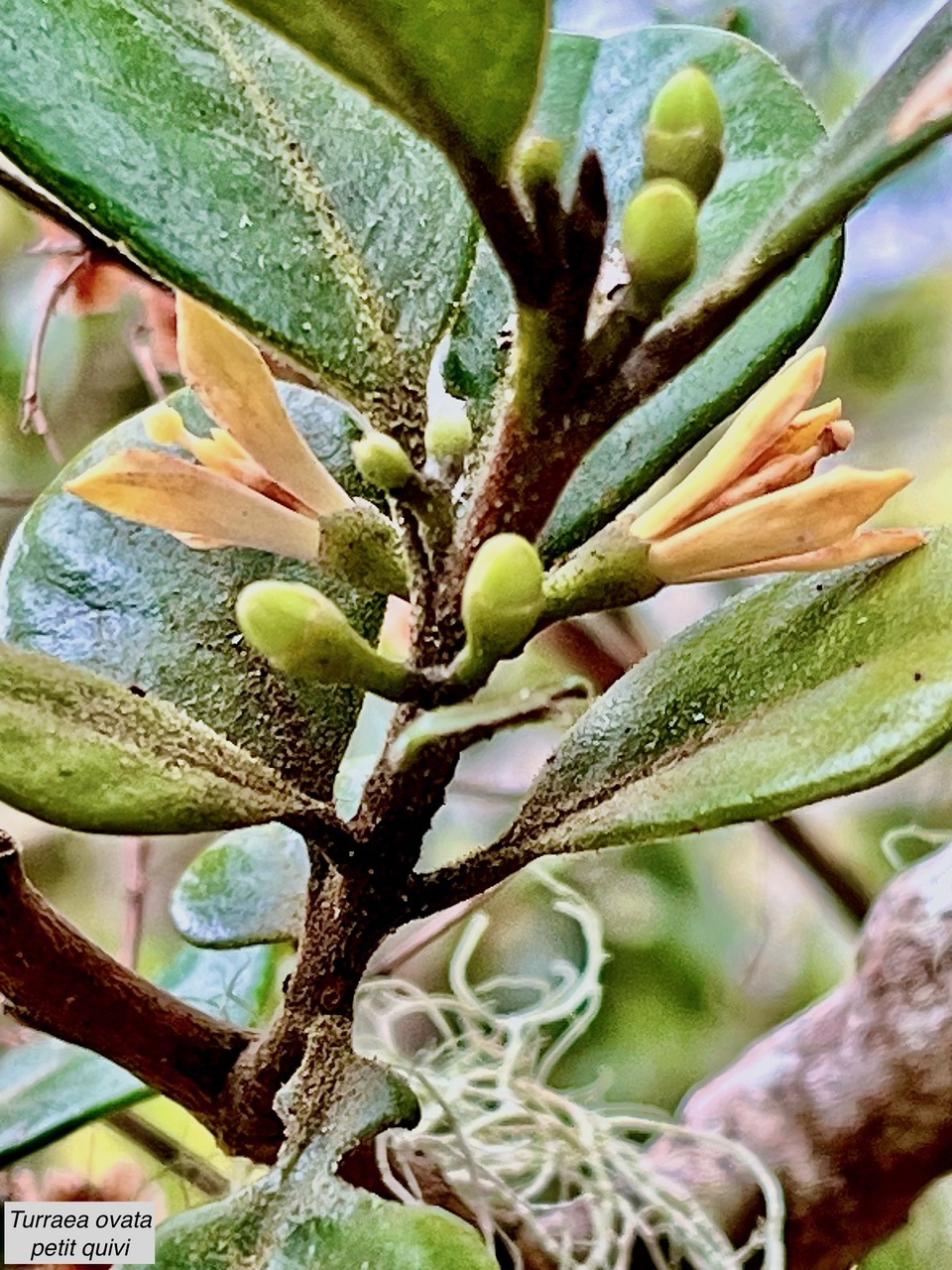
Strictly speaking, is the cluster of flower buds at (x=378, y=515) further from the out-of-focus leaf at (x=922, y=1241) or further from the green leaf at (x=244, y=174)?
the out-of-focus leaf at (x=922, y=1241)

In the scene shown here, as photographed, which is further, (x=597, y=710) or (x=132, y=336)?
(x=132, y=336)

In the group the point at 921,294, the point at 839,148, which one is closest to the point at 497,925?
the point at 921,294

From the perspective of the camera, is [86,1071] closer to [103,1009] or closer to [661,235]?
[103,1009]

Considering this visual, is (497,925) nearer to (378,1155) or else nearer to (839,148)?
(378,1155)

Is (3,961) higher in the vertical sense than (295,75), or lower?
lower

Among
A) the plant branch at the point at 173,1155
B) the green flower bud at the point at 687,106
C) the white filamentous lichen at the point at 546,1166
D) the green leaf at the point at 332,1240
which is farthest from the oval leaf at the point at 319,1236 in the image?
the plant branch at the point at 173,1155
